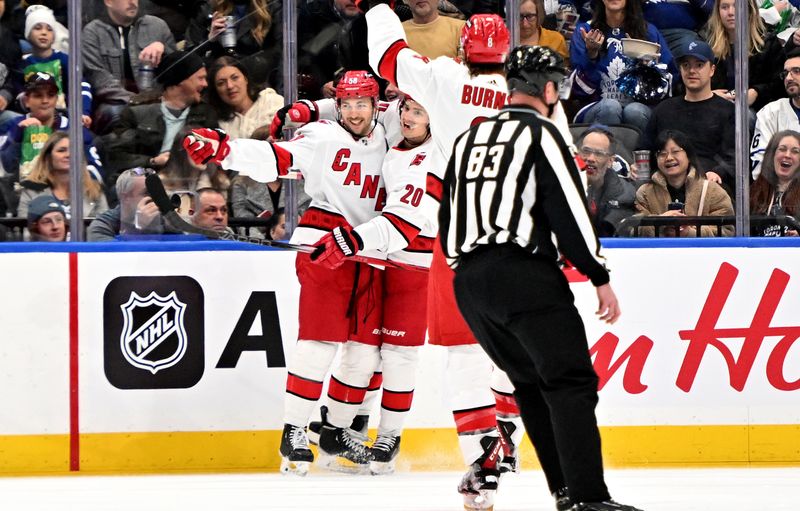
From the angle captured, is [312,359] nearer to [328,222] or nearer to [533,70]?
[328,222]

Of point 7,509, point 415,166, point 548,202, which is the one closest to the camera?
point 548,202

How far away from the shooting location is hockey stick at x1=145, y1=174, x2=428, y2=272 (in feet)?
15.6

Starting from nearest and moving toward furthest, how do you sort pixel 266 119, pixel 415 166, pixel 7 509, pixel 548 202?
pixel 548 202 → pixel 7 509 → pixel 415 166 → pixel 266 119

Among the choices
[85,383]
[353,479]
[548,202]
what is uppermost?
[548,202]

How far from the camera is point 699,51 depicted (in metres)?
5.11

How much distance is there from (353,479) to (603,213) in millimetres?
1404

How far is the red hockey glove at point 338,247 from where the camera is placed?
4629 mm

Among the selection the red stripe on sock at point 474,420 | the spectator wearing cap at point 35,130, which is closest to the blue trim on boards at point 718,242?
the red stripe on sock at point 474,420

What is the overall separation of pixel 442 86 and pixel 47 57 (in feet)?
5.30

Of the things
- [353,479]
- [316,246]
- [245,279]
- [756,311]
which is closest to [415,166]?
[316,246]

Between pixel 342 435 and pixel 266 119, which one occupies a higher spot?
pixel 266 119

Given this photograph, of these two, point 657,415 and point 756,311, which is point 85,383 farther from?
point 756,311

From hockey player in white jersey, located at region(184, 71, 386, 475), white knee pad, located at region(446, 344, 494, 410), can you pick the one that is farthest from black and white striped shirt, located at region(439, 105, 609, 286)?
hockey player in white jersey, located at region(184, 71, 386, 475)

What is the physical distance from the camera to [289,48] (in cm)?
503
